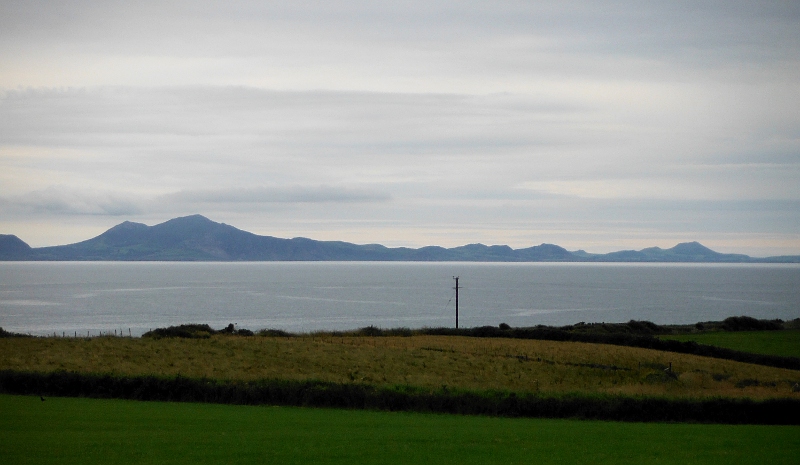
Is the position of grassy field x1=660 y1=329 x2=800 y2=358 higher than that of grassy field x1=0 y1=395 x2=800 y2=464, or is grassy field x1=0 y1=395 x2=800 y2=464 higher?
grassy field x1=0 y1=395 x2=800 y2=464

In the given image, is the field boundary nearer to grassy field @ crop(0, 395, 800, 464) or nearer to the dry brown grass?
the dry brown grass

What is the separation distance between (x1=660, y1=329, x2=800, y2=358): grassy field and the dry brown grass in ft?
22.1

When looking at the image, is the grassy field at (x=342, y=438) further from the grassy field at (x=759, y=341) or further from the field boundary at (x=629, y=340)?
the grassy field at (x=759, y=341)

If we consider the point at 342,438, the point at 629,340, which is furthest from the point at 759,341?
the point at 342,438

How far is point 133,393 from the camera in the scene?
2555cm

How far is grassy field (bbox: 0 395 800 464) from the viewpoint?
15927mm

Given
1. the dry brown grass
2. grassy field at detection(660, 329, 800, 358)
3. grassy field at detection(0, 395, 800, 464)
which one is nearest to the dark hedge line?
grassy field at detection(0, 395, 800, 464)

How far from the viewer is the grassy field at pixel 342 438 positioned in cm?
1593

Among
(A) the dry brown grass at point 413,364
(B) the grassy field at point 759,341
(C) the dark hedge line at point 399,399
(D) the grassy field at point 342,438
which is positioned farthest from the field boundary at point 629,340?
(D) the grassy field at point 342,438

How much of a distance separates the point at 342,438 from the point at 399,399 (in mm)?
6723

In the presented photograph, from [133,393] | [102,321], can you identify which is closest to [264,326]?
[102,321]

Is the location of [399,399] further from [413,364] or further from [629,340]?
[629,340]

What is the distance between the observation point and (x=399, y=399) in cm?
2456

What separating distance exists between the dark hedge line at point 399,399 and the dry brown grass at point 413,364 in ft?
6.00
